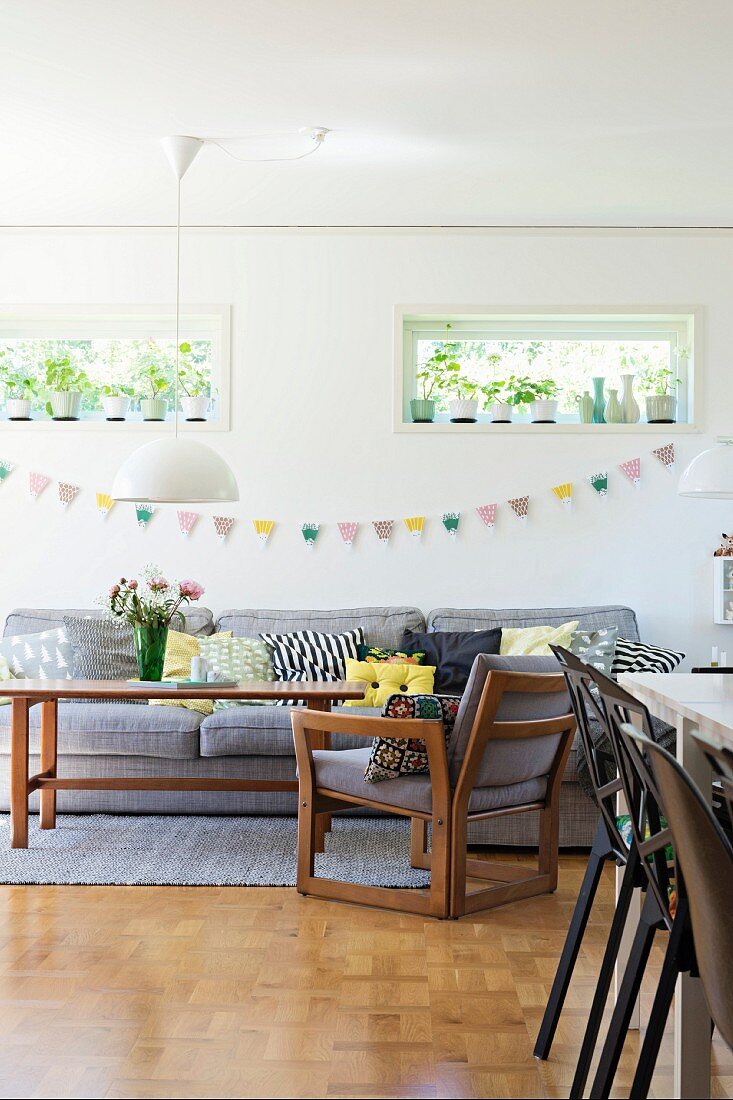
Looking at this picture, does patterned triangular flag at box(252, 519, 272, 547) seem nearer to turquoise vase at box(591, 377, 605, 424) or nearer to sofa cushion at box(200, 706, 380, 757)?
sofa cushion at box(200, 706, 380, 757)

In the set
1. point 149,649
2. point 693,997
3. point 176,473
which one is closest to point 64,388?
point 176,473

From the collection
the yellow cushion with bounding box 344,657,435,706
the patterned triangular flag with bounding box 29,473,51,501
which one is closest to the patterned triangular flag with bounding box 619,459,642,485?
the yellow cushion with bounding box 344,657,435,706

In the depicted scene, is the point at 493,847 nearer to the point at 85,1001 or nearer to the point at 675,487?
the point at 85,1001

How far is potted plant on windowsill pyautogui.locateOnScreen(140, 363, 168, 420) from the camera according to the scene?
5.67 meters

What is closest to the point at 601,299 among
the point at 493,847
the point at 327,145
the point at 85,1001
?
the point at 327,145

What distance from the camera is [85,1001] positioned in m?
Result: 2.61

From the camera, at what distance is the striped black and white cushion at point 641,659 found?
4.80 metres

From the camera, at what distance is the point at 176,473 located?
4250 mm

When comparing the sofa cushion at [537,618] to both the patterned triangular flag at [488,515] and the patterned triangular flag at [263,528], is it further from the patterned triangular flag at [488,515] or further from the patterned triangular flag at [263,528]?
the patterned triangular flag at [263,528]

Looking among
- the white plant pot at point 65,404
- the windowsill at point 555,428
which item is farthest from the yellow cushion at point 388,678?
the white plant pot at point 65,404

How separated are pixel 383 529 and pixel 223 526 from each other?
84cm

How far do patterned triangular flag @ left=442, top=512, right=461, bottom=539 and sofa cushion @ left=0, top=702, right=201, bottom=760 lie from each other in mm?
1794

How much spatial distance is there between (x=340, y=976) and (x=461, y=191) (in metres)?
3.55

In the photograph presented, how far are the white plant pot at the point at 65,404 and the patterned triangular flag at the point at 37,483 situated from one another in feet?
1.07
